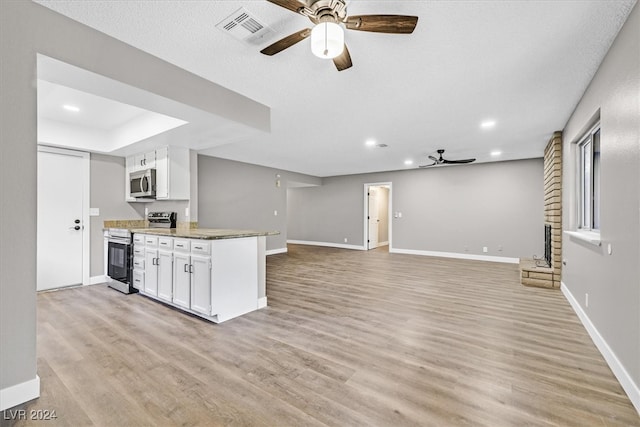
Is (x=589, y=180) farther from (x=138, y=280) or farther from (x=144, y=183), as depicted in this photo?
(x=144, y=183)

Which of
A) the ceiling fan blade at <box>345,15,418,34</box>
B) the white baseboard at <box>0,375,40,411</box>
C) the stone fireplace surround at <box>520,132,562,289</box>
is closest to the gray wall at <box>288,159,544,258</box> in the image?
the stone fireplace surround at <box>520,132,562,289</box>

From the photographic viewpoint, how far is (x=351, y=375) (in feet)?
6.59

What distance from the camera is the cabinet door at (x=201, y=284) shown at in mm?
2963

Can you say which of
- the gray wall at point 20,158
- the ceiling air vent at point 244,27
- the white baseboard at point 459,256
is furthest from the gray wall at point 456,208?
the gray wall at point 20,158

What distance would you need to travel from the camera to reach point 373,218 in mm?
9039

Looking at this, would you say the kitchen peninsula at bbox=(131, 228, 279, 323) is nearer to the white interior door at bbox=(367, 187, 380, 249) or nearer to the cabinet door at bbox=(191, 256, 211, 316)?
the cabinet door at bbox=(191, 256, 211, 316)

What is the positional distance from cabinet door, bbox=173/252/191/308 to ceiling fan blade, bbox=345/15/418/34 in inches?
110

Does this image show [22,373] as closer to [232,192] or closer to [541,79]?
[541,79]

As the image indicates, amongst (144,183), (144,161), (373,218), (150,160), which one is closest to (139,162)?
(144,161)

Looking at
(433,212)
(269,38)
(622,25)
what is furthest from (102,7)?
(433,212)

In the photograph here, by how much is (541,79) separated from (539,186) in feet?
15.3

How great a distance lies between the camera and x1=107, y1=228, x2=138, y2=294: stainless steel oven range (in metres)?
4.04

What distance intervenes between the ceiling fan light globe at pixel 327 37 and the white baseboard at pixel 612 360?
8.66 ft

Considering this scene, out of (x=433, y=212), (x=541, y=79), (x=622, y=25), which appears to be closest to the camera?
(x=622, y=25)
